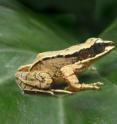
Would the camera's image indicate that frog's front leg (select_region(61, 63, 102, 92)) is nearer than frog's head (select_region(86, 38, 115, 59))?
Yes

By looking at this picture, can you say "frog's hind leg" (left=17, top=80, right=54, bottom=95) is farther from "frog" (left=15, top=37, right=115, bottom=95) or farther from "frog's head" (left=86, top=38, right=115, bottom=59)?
"frog's head" (left=86, top=38, right=115, bottom=59)

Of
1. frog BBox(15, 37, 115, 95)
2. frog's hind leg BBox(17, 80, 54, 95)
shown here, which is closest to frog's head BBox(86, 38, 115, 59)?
frog BBox(15, 37, 115, 95)

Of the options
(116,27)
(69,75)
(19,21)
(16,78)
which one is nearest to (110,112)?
(69,75)

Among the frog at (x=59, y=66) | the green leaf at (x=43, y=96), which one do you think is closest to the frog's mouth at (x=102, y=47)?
the frog at (x=59, y=66)

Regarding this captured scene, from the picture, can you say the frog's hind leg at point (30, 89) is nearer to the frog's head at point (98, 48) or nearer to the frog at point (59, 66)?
the frog at point (59, 66)

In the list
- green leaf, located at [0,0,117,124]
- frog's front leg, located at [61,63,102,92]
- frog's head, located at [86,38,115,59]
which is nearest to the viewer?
green leaf, located at [0,0,117,124]

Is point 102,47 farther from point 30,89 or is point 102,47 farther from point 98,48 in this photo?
point 30,89

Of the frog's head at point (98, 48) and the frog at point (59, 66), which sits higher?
the frog's head at point (98, 48)

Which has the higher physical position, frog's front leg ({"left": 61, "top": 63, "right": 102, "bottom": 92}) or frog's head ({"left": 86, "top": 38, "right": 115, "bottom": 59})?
frog's head ({"left": 86, "top": 38, "right": 115, "bottom": 59})
